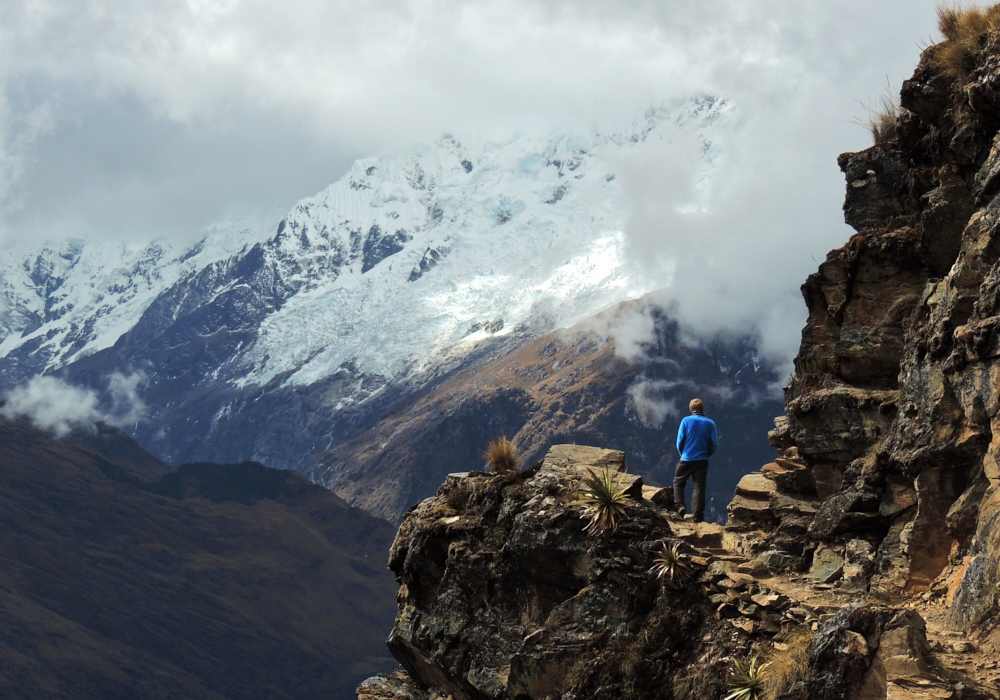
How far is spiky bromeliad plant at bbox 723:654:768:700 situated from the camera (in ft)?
48.1

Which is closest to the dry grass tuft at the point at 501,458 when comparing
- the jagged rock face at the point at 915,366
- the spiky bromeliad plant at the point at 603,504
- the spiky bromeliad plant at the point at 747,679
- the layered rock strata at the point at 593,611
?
the layered rock strata at the point at 593,611

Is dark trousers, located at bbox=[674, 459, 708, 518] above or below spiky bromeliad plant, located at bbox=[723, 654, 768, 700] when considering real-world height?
above

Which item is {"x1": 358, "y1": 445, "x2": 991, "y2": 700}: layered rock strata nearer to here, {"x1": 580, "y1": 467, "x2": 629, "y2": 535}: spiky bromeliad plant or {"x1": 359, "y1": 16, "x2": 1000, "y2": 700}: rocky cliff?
{"x1": 359, "y1": 16, "x2": 1000, "y2": 700}: rocky cliff

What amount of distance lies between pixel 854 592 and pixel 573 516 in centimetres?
493

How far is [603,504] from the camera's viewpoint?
61.0 feet

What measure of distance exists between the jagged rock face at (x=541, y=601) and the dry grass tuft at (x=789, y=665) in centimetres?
108

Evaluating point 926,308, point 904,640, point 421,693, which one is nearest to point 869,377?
point 926,308

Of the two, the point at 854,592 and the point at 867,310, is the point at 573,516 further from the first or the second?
the point at 867,310

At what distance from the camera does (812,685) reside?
44.7 ft

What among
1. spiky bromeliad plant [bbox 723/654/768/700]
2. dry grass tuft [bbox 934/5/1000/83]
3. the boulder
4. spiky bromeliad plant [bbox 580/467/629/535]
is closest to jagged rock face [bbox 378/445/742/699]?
spiky bromeliad plant [bbox 580/467/629/535]

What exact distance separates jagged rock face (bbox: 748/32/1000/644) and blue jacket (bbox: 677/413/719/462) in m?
1.23

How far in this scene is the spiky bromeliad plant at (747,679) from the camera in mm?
14656

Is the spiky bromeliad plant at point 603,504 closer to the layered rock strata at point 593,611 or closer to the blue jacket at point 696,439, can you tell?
the layered rock strata at point 593,611

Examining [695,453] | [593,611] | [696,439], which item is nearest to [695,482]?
[695,453]
